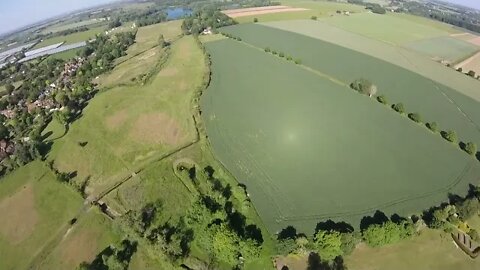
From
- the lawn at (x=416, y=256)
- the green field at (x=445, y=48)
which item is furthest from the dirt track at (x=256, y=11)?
the lawn at (x=416, y=256)

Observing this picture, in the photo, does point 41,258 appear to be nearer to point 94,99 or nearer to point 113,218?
point 113,218

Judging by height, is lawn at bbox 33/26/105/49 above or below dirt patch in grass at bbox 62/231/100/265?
above

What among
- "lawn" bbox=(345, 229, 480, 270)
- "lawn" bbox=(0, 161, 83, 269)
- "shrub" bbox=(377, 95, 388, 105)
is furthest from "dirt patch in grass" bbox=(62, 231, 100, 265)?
"shrub" bbox=(377, 95, 388, 105)

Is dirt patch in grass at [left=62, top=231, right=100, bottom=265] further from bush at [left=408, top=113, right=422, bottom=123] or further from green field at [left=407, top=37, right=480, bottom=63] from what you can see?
green field at [left=407, top=37, right=480, bottom=63]

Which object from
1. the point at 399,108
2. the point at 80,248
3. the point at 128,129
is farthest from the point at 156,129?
the point at 399,108

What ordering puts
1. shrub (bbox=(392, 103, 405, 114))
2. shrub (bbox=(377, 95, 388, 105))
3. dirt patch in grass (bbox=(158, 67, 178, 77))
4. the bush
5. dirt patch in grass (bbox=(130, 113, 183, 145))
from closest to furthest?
the bush, dirt patch in grass (bbox=(130, 113, 183, 145)), shrub (bbox=(392, 103, 405, 114)), shrub (bbox=(377, 95, 388, 105)), dirt patch in grass (bbox=(158, 67, 178, 77))

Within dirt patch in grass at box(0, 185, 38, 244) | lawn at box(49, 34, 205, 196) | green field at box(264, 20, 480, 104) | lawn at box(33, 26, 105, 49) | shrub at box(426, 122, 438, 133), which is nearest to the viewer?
dirt patch in grass at box(0, 185, 38, 244)

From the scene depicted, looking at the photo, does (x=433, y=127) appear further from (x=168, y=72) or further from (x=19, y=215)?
(x=19, y=215)
